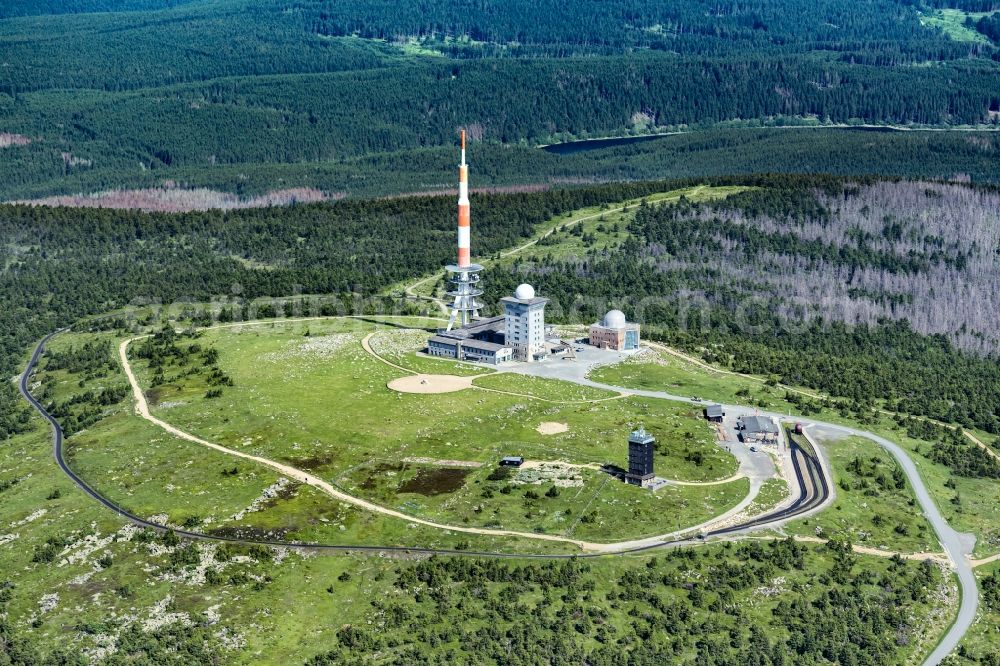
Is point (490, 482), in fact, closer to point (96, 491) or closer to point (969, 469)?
point (96, 491)

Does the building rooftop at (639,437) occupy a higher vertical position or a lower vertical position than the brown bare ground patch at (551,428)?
higher

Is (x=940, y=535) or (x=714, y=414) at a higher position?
(x=714, y=414)

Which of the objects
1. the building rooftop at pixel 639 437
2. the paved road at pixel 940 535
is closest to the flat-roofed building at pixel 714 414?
the paved road at pixel 940 535

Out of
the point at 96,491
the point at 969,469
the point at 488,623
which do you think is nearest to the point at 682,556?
the point at 488,623

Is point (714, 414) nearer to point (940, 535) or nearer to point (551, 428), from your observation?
point (551, 428)

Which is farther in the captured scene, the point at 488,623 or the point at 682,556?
the point at 682,556

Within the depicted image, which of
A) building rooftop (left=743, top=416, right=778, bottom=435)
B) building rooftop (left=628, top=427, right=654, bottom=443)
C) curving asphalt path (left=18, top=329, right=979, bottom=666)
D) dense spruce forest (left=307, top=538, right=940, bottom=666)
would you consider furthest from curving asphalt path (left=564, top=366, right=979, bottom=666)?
building rooftop (left=628, top=427, right=654, bottom=443)

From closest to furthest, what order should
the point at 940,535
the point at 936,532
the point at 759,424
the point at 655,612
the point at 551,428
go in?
the point at 655,612, the point at 940,535, the point at 936,532, the point at 759,424, the point at 551,428

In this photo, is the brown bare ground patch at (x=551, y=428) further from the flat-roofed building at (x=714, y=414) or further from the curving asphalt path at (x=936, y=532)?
the curving asphalt path at (x=936, y=532)

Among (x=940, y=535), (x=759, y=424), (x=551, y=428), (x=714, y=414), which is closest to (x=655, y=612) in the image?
(x=940, y=535)
